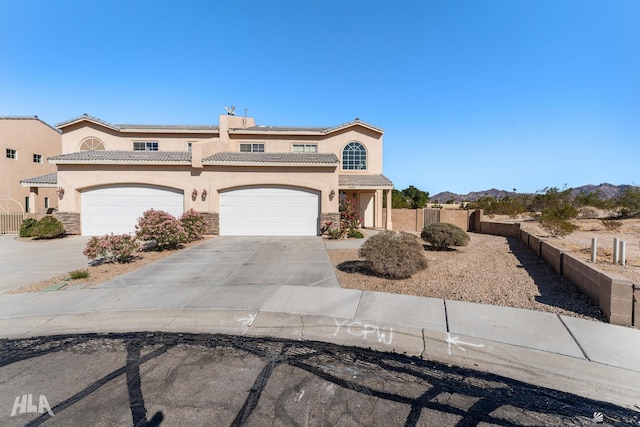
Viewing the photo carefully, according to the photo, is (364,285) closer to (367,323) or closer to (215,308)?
(367,323)

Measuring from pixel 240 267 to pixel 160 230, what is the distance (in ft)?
14.3

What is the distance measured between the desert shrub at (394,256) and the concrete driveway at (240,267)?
4.00 feet

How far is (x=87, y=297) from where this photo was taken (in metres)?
6.86

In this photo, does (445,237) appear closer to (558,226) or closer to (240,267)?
(558,226)

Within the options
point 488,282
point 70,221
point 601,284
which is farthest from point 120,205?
point 601,284

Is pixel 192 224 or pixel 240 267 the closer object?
pixel 240 267

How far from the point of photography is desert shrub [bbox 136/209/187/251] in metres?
11.7

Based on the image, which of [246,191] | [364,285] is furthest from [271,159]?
[364,285]

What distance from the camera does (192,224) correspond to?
45.9 ft

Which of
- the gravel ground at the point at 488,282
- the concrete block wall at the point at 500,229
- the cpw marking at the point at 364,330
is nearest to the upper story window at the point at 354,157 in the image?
the concrete block wall at the point at 500,229

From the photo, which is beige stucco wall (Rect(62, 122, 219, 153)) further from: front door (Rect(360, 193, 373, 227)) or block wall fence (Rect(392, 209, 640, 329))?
block wall fence (Rect(392, 209, 640, 329))

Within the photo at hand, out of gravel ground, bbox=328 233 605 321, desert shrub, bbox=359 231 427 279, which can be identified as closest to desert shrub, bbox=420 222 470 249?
gravel ground, bbox=328 233 605 321

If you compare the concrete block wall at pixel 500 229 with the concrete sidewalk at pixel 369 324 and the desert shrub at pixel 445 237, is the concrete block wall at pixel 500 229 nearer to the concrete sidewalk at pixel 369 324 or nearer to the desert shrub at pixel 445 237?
the desert shrub at pixel 445 237

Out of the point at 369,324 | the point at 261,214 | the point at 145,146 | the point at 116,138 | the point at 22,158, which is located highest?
the point at 116,138
